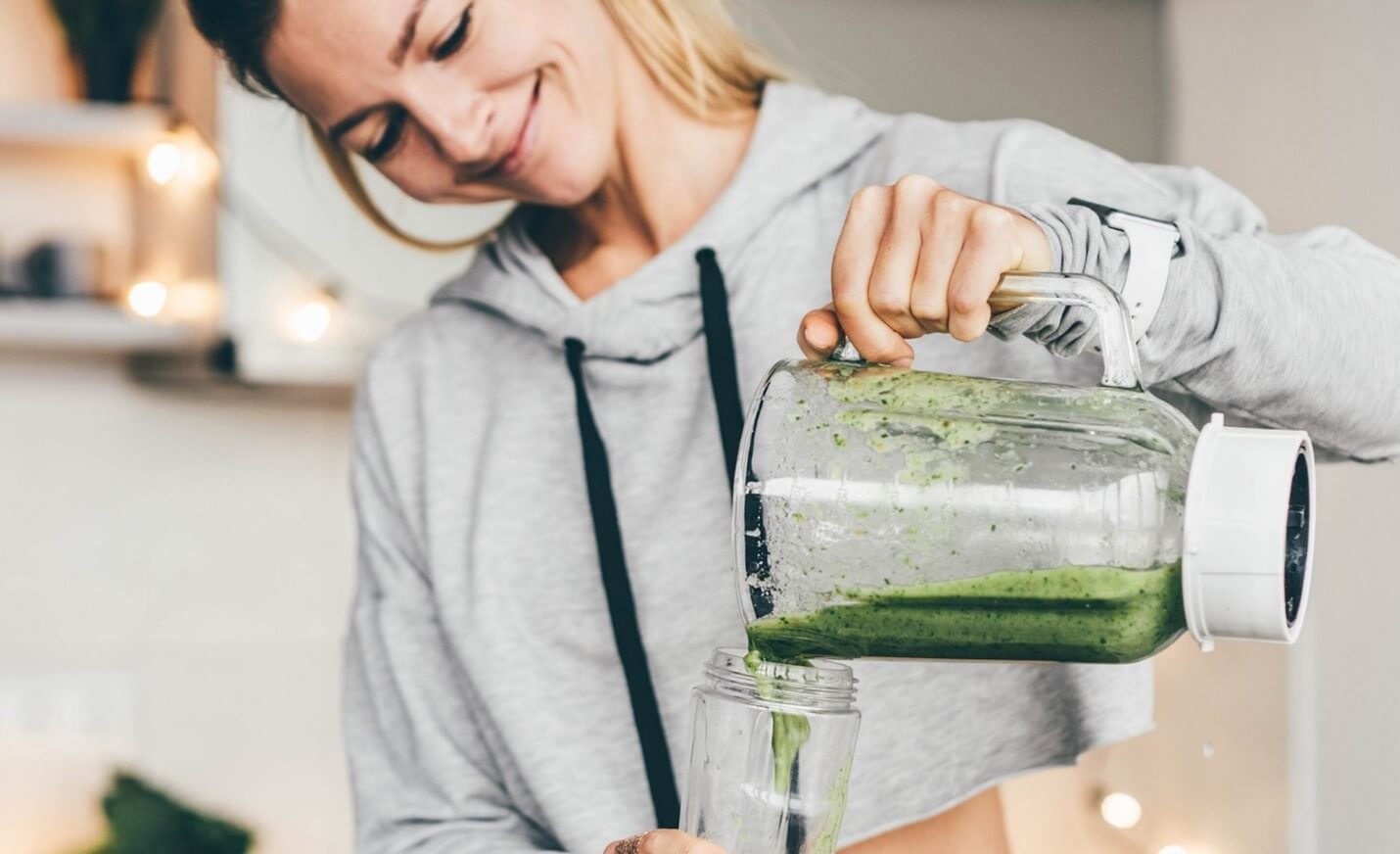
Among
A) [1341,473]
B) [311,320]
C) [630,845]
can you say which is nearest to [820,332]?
[630,845]

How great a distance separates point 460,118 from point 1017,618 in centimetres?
50

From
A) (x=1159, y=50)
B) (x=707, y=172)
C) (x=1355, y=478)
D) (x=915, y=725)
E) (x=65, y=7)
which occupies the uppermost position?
(x=65, y=7)

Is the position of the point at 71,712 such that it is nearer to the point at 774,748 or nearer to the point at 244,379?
the point at 244,379

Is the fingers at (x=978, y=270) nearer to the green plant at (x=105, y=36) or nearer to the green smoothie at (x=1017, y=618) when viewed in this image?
the green smoothie at (x=1017, y=618)

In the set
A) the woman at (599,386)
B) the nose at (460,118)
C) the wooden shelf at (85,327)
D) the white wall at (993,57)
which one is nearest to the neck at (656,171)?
the woman at (599,386)

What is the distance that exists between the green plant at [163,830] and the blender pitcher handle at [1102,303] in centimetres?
149

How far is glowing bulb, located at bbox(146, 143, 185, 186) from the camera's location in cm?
161

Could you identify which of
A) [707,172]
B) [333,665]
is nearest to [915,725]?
[707,172]

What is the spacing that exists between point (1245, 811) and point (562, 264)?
68 cm

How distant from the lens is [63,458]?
1756mm

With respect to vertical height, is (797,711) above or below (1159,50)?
below

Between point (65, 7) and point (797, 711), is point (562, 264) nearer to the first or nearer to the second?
point (797, 711)

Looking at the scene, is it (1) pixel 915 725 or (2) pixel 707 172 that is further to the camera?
(2) pixel 707 172

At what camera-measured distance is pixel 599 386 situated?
904mm
